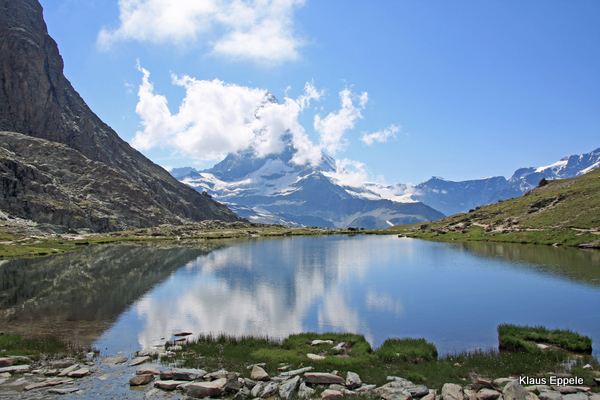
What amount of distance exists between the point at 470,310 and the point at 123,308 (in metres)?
35.2

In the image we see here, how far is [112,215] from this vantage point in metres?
194

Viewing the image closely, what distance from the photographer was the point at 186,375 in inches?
717

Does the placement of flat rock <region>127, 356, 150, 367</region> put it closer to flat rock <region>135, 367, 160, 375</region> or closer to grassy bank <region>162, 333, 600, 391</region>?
grassy bank <region>162, 333, 600, 391</region>

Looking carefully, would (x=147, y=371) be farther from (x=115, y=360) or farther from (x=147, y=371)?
(x=115, y=360)

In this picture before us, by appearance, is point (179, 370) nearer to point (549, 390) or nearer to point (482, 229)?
point (549, 390)

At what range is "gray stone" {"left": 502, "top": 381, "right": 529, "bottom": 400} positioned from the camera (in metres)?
14.8

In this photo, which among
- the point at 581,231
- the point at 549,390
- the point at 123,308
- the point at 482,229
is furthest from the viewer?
the point at 482,229

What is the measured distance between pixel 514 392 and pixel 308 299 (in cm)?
2772

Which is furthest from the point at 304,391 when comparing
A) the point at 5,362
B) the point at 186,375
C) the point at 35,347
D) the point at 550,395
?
the point at 35,347

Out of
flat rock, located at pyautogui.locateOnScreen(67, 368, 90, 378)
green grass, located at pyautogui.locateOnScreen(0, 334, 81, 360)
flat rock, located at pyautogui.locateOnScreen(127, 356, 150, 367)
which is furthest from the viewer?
green grass, located at pyautogui.locateOnScreen(0, 334, 81, 360)

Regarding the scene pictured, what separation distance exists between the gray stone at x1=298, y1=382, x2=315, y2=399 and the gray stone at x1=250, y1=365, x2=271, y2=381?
6.82 ft

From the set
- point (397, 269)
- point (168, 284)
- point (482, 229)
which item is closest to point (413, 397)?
point (168, 284)

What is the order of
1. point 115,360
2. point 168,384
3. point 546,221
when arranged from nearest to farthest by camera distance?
point 168,384 < point 115,360 < point 546,221

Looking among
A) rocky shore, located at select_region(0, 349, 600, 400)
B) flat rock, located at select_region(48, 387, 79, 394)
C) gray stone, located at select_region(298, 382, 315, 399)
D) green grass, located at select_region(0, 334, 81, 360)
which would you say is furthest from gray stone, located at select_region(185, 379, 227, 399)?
green grass, located at select_region(0, 334, 81, 360)
